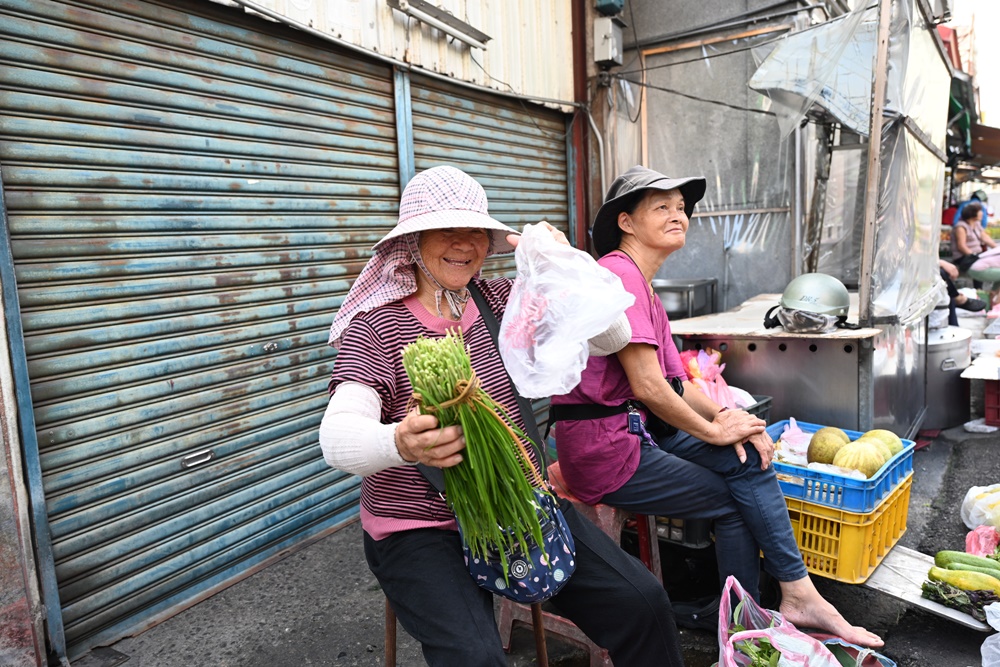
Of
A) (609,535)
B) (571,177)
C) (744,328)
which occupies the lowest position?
(609,535)

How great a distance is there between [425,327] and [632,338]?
30.4 inches

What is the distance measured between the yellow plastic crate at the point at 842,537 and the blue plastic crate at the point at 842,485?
0.03 metres

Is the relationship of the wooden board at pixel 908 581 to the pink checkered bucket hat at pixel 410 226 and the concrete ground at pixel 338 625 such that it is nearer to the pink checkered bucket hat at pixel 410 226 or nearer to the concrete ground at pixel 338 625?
the concrete ground at pixel 338 625

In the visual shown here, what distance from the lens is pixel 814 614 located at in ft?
7.80

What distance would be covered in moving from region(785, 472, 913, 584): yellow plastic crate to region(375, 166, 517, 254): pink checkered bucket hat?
6.12ft

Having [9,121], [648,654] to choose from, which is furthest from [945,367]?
[9,121]

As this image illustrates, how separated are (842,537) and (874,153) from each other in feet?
7.43

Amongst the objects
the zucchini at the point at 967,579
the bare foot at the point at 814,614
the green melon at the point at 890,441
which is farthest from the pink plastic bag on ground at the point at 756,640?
the green melon at the point at 890,441

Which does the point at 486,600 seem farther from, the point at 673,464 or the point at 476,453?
the point at 673,464

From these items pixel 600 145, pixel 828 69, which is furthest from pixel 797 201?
pixel 828 69

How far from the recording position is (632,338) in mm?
2287

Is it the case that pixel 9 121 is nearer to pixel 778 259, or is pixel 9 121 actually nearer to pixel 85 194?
pixel 85 194

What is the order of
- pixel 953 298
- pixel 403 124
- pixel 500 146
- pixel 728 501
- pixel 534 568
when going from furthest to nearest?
pixel 953 298
pixel 500 146
pixel 403 124
pixel 728 501
pixel 534 568

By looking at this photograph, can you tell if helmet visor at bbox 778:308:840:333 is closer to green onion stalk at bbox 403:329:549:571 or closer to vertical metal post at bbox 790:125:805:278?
green onion stalk at bbox 403:329:549:571
